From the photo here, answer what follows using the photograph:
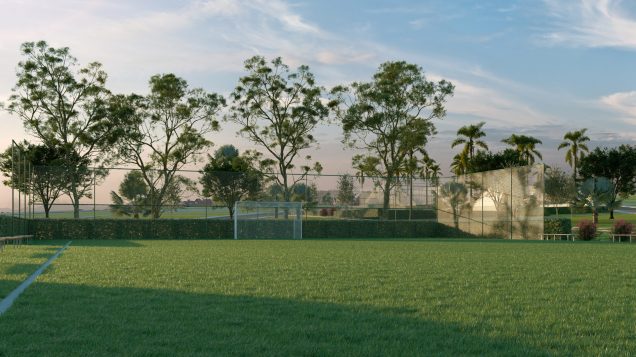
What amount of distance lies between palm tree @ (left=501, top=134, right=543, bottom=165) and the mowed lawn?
59.5 meters

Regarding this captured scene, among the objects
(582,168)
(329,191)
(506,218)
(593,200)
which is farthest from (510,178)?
(582,168)

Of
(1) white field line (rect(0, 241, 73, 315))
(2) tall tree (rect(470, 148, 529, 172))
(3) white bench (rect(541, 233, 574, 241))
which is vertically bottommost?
(3) white bench (rect(541, 233, 574, 241))

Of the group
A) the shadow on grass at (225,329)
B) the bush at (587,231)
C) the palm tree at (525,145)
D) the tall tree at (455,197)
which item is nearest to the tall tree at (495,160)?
the palm tree at (525,145)

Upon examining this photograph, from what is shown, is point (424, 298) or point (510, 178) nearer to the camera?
point (424, 298)

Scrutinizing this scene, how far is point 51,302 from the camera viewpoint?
322 inches

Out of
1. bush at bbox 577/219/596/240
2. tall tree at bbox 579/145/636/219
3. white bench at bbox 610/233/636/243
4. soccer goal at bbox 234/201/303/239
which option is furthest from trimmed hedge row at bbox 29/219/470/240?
tall tree at bbox 579/145/636/219

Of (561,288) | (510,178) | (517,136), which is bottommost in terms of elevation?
(561,288)

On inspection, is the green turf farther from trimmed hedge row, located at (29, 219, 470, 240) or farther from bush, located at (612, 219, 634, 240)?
bush, located at (612, 219, 634, 240)

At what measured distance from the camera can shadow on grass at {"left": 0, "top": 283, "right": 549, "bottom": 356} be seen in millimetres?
5398

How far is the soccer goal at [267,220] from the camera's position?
116 feet

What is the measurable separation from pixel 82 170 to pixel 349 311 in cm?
2976

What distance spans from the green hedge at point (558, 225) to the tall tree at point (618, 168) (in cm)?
3050

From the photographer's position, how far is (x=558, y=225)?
34719 millimetres

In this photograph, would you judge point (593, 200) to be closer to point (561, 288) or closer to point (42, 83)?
point (42, 83)
